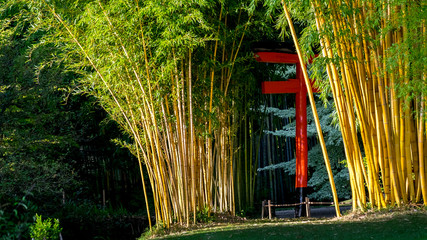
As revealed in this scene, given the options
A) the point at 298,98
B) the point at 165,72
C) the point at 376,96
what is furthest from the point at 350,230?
the point at 298,98

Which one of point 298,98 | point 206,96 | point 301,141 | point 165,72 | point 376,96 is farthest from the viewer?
point 298,98

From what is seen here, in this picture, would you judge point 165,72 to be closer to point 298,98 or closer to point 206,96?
point 206,96

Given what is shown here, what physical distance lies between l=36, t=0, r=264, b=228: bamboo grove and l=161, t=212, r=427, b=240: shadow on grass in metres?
0.79

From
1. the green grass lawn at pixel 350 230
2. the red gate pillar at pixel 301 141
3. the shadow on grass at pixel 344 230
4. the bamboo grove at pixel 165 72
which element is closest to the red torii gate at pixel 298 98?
the red gate pillar at pixel 301 141

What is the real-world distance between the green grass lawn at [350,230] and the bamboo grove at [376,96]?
273 millimetres

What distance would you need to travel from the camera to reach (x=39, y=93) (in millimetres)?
5785

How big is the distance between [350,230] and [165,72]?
2.12m

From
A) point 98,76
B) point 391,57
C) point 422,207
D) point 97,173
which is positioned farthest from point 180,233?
point 97,173

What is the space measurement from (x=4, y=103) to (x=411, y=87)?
409 centimetres

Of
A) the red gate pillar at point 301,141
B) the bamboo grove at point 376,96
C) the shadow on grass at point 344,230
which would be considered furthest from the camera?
the red gate pillar at point 301,141

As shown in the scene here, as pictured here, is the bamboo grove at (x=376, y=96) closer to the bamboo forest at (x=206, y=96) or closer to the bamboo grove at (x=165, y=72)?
the bamboo forest at (x=206, y=96)

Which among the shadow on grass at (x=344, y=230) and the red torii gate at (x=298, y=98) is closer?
the shadow on grass at (x=344, y=230)

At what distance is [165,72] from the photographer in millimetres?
4520

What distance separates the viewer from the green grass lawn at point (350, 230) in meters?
3.45
